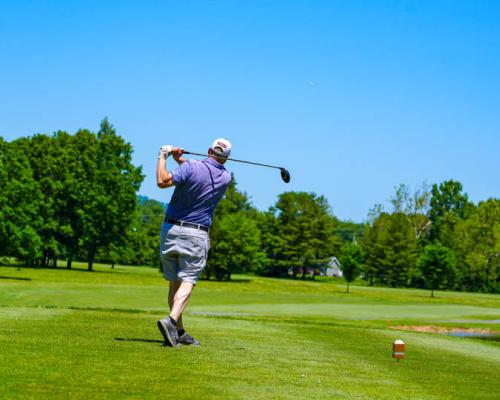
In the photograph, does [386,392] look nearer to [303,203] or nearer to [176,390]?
[176,390]

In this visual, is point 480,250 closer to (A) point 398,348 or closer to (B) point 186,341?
(A) point 398,348

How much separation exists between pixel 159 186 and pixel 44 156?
83.4m

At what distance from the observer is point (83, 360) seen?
803 centimetres

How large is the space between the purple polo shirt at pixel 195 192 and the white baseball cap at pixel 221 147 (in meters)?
0.16

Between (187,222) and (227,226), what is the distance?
91.7m

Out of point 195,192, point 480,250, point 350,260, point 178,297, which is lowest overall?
point 178,297

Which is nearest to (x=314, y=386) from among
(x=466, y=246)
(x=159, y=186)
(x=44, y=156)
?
(x=159, y=186)

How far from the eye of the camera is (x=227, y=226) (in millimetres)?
102062

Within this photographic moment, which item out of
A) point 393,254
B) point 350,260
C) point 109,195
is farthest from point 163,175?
point 393,254

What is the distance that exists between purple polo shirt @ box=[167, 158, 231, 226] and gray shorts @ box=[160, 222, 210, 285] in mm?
156

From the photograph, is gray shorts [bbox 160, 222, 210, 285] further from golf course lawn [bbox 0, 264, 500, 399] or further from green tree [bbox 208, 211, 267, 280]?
green tree [bbox 208, 211, 267, 280]

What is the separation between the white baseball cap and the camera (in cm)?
1062

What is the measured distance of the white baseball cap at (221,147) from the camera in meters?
10.6

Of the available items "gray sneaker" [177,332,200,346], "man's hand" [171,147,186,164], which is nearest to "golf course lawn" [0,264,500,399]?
"gray sneaker" [177,332,200,346]
